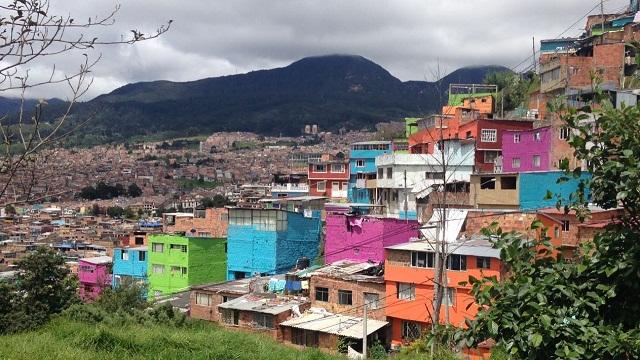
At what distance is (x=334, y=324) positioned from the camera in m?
19.6

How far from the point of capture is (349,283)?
21438 mm

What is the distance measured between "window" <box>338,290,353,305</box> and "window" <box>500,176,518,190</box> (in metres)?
8.38

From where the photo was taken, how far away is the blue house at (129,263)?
109ft

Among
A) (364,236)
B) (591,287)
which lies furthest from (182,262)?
(591,287)

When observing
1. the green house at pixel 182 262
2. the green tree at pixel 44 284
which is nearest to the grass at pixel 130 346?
the green tree at pixel 44 284

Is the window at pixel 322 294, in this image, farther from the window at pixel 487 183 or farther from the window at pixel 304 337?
the window at pixel 487 183

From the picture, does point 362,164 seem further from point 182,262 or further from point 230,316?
point 230,316

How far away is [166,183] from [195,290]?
105 metres

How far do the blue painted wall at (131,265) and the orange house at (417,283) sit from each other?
18.0 m

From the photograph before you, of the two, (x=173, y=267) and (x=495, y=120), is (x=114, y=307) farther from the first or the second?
(x=495, y=120)

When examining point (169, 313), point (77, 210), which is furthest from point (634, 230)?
point (77, 210)

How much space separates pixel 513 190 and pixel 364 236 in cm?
720

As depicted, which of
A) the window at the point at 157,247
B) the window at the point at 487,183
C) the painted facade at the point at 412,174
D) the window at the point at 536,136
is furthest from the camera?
the window at the point at 157,247

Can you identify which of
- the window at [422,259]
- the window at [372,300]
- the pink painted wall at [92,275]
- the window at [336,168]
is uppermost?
the window at [336,168]
